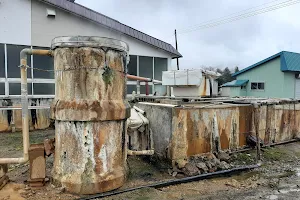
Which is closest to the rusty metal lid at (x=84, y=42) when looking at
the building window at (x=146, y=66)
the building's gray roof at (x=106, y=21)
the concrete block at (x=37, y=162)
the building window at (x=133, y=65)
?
the concrete block at (x=37, y=162)

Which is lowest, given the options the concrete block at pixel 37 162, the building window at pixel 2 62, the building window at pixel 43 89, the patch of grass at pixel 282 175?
the patch of grass at pixel 282 175

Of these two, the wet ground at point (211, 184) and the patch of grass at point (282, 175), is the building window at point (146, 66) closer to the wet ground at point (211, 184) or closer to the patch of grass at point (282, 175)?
the wet ground at point (211, 184)

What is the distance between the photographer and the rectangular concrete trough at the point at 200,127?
476 centimetres

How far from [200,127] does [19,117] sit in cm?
770

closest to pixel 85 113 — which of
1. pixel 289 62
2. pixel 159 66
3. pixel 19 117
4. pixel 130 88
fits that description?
pixel 19 117

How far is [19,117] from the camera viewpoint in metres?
9.77

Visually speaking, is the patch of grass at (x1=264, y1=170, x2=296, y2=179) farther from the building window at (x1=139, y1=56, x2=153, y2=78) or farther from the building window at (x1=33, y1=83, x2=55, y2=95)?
the building window at (x1=33, y1=83, x2=55, y2=95)

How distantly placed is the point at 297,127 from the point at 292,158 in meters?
2.15

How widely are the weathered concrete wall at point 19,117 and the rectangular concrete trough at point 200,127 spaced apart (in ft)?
18.9

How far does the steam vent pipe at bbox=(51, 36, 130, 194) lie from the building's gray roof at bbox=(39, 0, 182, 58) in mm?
7690

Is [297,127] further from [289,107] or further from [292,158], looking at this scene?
[292,158]

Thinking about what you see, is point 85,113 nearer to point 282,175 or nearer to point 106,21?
point 282,175

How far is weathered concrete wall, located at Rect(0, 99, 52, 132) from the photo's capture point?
377 inches

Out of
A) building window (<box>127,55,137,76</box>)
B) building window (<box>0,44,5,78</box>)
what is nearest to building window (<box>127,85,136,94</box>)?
building window (<box>127,55,137,76</box>)
